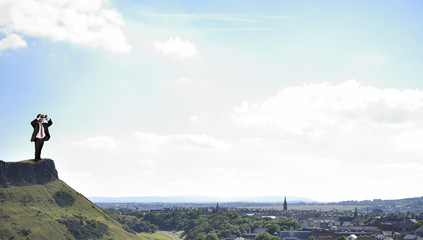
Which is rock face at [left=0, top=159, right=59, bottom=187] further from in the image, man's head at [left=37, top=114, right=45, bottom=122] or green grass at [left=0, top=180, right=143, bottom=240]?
man's head at [left=37, top=114, right=45, bottom=122]

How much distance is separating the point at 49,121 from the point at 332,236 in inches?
5830

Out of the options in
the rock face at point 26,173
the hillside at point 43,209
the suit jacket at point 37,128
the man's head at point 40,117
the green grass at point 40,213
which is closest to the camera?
the suit jacket at point 37,128

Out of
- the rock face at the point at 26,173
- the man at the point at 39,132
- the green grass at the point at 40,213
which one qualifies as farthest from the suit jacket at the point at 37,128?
the rock face at the point at 26,173

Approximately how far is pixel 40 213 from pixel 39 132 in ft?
484

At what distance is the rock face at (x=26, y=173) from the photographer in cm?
16025

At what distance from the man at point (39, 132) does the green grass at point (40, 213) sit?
392 feet

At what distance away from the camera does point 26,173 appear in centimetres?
17188

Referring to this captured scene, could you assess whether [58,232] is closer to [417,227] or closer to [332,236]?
[332,236]

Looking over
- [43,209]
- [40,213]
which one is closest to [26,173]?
[43,209]

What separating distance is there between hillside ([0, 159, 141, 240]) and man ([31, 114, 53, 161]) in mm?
119582

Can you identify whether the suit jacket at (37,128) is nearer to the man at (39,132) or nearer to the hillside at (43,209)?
the man at (39,132)

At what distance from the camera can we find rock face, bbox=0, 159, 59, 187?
526 ft

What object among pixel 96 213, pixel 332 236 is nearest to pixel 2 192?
pixel 96 213

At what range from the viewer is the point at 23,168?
567 feet
